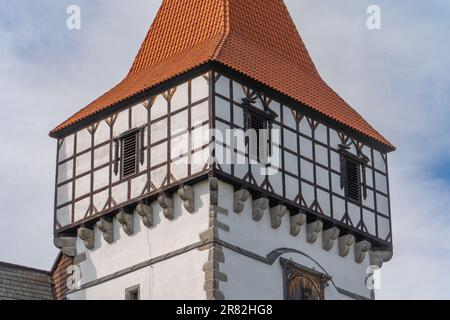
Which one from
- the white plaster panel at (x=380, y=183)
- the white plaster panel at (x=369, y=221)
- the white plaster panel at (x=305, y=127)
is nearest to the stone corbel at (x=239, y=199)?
the white plaster panel at (x=305, y=127)

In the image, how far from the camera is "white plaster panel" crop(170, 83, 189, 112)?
1694 inches

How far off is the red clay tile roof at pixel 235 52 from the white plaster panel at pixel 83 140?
450 millimetres

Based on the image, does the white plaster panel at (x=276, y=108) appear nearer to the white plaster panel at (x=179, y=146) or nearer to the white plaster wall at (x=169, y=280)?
the white plaster panel at (x=179, y=146)

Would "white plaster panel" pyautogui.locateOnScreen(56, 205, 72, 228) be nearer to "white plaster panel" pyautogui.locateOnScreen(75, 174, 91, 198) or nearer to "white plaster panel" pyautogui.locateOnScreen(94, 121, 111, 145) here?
"white plaster panel" pyautogui.locateOnScreen(75, 174, 91, 198)

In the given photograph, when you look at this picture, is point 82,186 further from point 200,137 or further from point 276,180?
point 276,180

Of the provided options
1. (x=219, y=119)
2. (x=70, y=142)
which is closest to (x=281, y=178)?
(x=219, y=119)

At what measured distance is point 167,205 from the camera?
42.4m

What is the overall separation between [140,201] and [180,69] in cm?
344

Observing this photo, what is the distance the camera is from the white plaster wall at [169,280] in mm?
41188

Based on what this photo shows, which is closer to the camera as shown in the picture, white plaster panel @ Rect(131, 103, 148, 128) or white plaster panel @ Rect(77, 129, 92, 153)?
white plaster panel @ Rect(131, 103, 148, 128)

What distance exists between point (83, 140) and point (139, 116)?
6.80ft

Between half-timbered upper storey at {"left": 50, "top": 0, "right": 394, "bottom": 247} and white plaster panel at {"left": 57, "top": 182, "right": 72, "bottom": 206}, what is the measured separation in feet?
0.14

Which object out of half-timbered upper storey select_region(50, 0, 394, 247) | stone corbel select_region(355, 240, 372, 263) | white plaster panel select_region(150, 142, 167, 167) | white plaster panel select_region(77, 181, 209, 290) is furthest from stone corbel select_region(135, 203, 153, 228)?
stone corbel select_region(355, 240, 372, 263)
